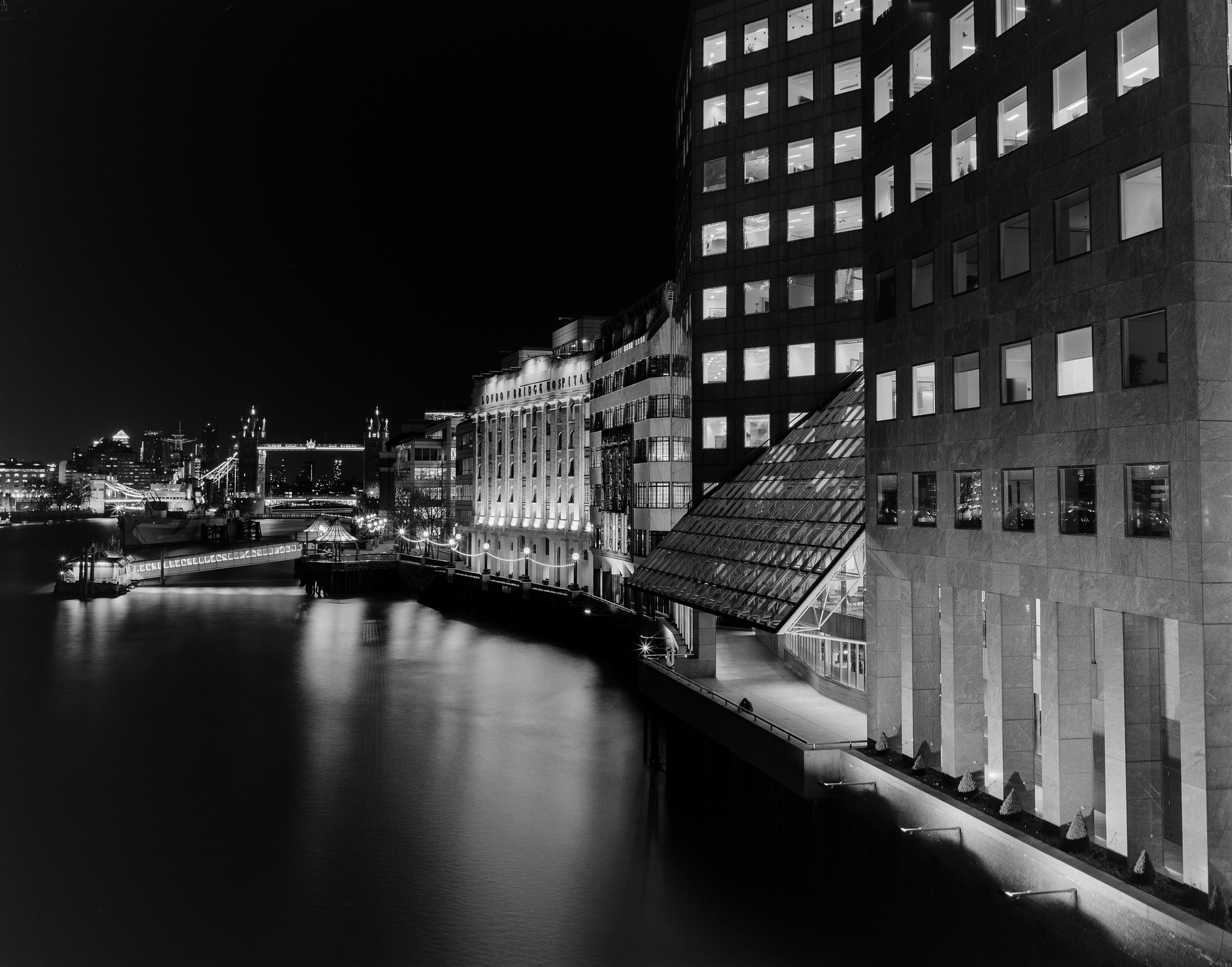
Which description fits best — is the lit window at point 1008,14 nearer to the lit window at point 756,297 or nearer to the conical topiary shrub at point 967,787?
the conical topiary shrub at point 967,787

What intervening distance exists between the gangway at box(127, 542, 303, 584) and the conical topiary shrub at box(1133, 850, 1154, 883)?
399 ft

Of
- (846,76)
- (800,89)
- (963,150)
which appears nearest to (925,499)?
(963,150)

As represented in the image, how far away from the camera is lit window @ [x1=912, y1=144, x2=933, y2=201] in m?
26.9

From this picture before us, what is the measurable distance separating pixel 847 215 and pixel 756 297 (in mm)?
6412

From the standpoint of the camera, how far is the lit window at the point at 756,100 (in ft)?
177

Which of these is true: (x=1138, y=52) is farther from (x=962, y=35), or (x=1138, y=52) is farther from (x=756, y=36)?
(x=756, y=36)

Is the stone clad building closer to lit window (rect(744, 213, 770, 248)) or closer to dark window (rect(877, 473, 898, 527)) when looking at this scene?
dark window (rect(877, 473, 898, 527))

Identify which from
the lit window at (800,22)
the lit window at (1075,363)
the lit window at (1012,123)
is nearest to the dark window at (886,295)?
the lit window at (1012,123)

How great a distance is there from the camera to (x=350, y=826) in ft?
109

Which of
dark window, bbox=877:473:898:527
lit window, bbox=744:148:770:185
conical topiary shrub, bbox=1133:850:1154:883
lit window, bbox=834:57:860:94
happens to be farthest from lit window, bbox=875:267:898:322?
lit window, bbox=744:148:770:185

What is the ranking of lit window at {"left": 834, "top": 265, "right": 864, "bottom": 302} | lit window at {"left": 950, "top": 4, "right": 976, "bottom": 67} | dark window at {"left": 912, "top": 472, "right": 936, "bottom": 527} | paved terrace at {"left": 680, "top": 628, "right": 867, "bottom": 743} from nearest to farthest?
lit window at {"left": 950, "top": 4, "right": 976, "bottom": 67}, dark window at {"left": 912, "top": 472, "right": 936, "bottom": 527}, paved terrace at {"left": 680, "top": 628, "right": 867, "bottom": 743}, lit window at {"left": 834, "top": 265, "right": 864, "bottom": 302}

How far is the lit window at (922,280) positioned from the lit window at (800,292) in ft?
83.8

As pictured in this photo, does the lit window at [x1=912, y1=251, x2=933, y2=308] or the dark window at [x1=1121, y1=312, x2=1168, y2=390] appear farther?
the lit window at [x1=912, y1=251, x2=933, y2=308]

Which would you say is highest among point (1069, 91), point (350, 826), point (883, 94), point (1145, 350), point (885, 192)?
point (883, 94)
